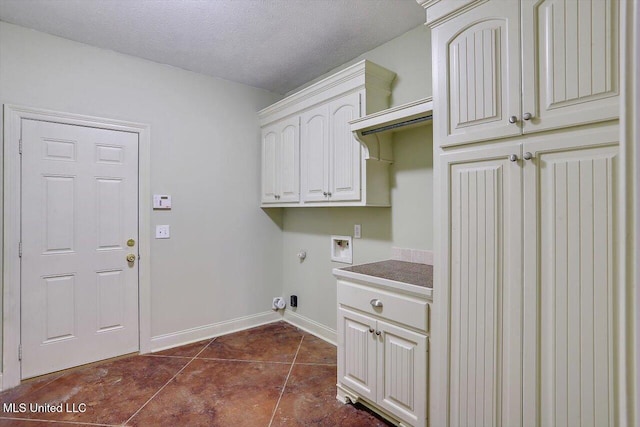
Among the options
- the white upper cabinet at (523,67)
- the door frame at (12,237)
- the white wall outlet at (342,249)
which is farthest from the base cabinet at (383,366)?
the door frame at (12,237)

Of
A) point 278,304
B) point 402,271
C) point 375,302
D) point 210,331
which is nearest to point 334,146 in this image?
point 402,271

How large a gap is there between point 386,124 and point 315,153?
0.83 m

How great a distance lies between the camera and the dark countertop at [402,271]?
185 centimetres

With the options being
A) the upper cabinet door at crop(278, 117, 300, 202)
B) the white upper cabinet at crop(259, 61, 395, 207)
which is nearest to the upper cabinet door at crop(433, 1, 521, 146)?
the white upper cabinet at crop(259, 61, 395, 207)

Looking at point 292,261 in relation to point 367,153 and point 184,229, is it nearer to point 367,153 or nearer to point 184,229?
point 184,229

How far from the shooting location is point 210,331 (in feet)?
10.8

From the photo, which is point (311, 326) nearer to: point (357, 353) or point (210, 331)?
point (210, 331)

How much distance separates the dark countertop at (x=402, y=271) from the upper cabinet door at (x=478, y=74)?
0.77 m

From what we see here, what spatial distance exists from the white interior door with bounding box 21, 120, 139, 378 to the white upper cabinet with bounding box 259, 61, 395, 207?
4.56 feet

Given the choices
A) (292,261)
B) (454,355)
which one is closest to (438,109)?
(454,355)

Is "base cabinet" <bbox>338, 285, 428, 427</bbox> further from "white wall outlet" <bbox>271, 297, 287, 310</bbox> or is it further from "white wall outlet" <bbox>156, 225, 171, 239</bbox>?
"white wall outlet" <bbox>156, 225, 171, 239</bbox>

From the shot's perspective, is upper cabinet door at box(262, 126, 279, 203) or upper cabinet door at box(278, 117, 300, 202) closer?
upper cabinet door at box(278, 117, 300, 202)

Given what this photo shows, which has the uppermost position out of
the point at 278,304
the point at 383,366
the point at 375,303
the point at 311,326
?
the point at 375,303

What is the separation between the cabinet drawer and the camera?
170 cm
